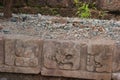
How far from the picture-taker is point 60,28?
4.03 m

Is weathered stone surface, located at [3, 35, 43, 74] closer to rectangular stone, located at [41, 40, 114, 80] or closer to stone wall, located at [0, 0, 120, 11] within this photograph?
rectangular stone, located at [41, 40, 114, 80]

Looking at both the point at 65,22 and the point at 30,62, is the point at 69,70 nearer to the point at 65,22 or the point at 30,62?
the point at 30,62

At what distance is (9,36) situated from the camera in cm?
353

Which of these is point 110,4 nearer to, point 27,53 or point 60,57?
point 60,57

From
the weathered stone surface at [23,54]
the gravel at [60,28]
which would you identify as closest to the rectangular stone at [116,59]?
the gravel at [60,28]

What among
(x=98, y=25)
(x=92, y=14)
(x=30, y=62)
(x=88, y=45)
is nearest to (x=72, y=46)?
(x=88, y=45)

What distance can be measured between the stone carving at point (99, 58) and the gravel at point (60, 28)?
288 mm

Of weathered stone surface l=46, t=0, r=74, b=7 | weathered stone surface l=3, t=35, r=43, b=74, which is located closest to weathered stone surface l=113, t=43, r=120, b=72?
weathered stone surface l=3, t=35, r=43, b=74

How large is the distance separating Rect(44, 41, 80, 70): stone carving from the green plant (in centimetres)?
198

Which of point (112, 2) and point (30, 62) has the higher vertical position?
point (112, 2)

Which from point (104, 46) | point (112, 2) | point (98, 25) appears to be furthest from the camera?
point (112, 2)

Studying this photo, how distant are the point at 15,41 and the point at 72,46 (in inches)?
23.8

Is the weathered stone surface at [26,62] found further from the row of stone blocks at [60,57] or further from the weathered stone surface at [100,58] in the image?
the weathered stone surface at [100,58]

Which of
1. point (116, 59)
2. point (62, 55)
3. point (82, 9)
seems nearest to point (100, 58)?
point (116, 59)
